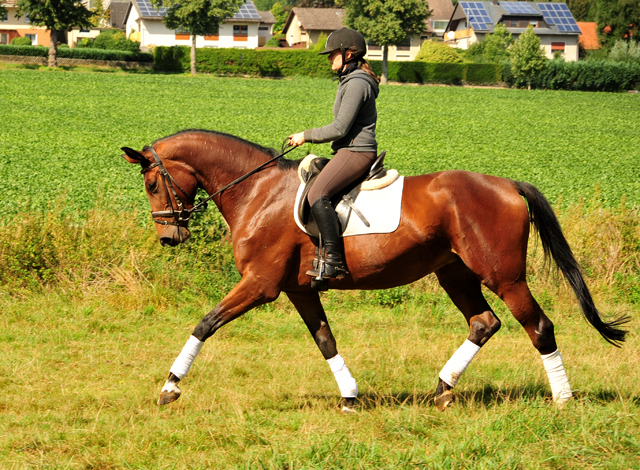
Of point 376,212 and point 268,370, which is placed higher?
point 376,212

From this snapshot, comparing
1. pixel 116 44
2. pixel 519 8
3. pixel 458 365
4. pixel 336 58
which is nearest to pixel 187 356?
pixel 458 365

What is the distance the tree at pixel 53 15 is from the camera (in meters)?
61.5

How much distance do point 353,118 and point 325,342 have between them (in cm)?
196

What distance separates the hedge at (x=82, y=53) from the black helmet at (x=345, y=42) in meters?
65.5

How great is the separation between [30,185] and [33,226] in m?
7.83

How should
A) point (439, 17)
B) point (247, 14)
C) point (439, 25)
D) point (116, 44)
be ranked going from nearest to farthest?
point (116, 44)
point (247, 14)
point (439, 17)
point (439, 25)

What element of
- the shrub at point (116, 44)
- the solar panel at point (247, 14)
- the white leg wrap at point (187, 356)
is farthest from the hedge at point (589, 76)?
the white leg wrap at point (187, 356)

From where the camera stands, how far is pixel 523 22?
10000cm

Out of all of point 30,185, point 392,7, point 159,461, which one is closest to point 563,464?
point 159,461

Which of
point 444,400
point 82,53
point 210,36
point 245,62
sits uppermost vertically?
point 210,36

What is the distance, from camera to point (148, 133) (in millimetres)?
29469

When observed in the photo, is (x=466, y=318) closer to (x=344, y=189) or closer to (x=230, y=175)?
→ (x=344, y=189)

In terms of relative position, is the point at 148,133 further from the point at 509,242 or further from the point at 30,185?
the point at 509,242

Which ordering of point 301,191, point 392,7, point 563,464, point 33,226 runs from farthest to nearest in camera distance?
point 392,7
point 33,226
point 301,191
point 563,464
